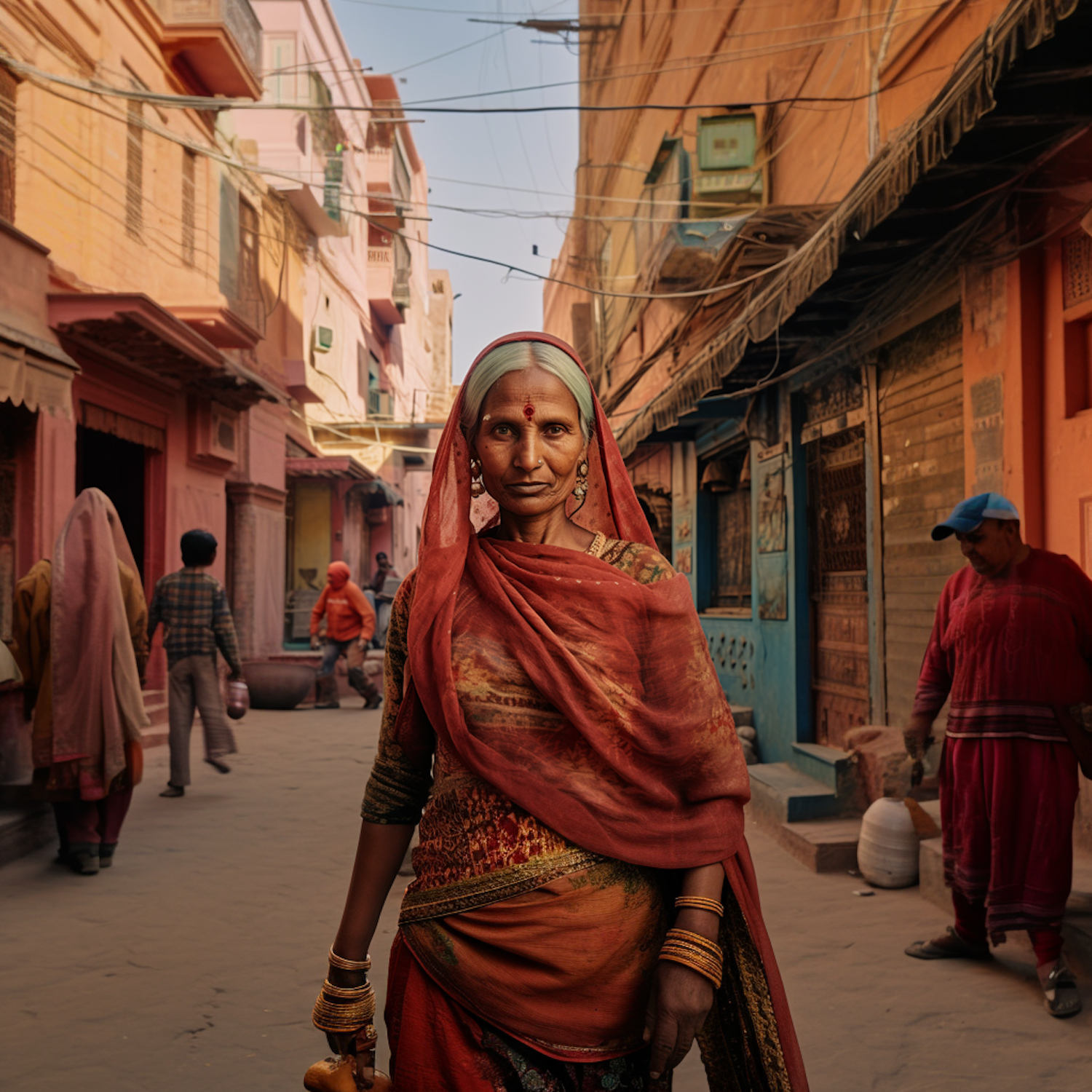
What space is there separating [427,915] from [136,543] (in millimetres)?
11340

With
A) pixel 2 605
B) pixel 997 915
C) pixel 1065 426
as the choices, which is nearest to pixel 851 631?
pixel 1065 426

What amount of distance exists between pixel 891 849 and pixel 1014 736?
61.6 inches

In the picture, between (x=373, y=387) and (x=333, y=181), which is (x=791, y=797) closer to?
(x=333, y=181)

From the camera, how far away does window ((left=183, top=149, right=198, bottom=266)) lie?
12.3 m

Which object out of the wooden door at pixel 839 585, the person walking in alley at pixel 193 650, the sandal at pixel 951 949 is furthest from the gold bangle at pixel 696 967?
the person walking in alley at pixel 193 650

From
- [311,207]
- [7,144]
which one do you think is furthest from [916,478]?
[311,207]

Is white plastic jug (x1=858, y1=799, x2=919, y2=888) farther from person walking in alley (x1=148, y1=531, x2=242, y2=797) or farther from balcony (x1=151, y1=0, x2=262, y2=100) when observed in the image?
balcony (x1=151, y1=0, x2=262, y2=100)

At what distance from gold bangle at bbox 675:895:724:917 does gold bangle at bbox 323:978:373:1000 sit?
499 mm

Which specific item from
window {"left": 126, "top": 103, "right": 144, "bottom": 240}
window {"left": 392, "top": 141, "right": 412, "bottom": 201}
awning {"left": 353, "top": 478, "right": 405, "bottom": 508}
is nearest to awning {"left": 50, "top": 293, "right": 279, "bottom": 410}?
window {"left": 126, "top": 103, "right": 144, "bottom": 240}

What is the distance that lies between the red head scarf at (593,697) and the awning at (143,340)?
837 cm

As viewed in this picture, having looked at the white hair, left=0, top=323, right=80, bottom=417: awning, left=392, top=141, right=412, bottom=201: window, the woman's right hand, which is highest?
left=392, top=141, right=412, bottom=201: window

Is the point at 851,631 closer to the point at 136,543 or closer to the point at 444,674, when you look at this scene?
the point at 444,674

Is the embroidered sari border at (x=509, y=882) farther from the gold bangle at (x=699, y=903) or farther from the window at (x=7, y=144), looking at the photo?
the window at (x=7, y=144)

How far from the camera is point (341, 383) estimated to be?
74.6 feet
